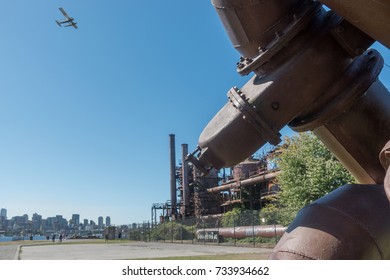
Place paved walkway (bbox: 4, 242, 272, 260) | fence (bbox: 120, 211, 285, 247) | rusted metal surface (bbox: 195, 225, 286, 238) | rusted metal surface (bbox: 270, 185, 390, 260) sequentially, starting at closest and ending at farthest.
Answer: rusted metal surface (bbox: 270, 185, 390, 260) → paved walkway (bbox: 4, 242, 272, 260) → rusted metal surface (bbox: 195, 225, 286, 238) → fence (bbox: 120, 211, 285, 247)

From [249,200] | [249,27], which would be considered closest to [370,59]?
[249,27]

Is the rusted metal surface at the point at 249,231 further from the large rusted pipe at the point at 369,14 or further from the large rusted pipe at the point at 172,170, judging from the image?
the large rusted pipe at the point at 172,170

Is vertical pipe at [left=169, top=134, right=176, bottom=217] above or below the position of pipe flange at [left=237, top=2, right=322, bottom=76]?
above

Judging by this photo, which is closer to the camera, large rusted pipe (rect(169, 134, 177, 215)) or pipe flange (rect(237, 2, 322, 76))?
pipe flange (rect(237, 2, 322, 76))

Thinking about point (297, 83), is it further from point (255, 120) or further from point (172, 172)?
point (172, 172)

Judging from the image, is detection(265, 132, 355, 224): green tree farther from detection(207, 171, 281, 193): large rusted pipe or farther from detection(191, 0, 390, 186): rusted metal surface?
detection(191, 0, 390, 186): rusted metal surface

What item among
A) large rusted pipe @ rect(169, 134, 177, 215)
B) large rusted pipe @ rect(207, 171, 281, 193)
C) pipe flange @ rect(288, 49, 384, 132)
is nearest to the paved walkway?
pipe flange @ rect(288, 49, 384, 132)

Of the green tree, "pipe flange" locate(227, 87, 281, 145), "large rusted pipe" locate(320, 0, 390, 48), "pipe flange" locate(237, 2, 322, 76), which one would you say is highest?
the green tree
